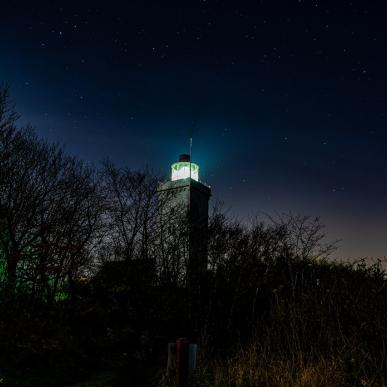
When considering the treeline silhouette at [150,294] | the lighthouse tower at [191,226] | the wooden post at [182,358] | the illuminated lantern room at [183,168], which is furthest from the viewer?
the illuminated lantern room at [183,168]

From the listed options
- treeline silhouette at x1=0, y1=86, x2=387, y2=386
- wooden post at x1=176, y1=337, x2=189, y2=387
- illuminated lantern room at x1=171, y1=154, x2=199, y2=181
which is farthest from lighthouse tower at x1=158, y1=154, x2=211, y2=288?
wooden post at x1=176, y1=337, x2=189, y2=387

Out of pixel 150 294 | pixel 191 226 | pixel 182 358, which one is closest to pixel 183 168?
pixel 191 226

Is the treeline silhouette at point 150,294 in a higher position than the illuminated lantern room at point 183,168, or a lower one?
lower

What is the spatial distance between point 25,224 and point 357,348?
38.9ft

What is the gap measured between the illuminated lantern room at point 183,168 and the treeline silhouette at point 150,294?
10.3 meters

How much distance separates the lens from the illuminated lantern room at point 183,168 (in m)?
27.7

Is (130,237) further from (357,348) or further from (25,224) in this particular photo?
(357,348)

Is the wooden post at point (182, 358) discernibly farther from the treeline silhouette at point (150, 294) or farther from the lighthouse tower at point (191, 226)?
the lighthouse tower at point (191, 226)

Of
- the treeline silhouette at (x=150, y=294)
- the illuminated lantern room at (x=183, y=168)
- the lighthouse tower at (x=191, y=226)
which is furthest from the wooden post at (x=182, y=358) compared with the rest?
the illuminated lantern room at (x=183, y=168)

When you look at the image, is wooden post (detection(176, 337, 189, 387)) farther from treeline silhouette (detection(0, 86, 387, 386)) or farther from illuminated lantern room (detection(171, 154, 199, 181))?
illuminated lantern room (detection(171, 154, 199, 181))

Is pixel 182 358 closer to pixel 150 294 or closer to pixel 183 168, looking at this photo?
pixel 150 294

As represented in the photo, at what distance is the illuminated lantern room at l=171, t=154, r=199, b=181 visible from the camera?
90.8 feet

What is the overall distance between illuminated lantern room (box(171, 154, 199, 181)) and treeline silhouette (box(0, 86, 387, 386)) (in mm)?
10310

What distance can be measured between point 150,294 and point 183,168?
57.4 feet
